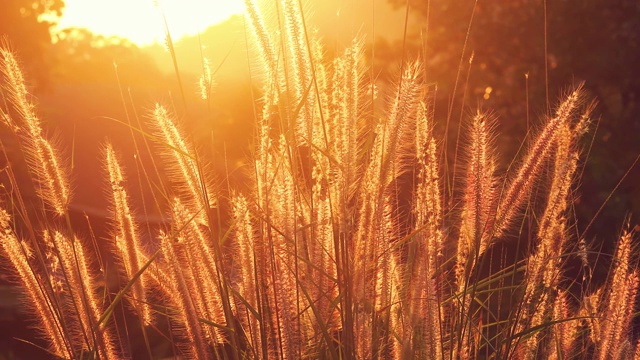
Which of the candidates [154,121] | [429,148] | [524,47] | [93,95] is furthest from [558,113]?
[93,95]

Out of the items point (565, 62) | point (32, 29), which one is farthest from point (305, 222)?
point (32, 29)

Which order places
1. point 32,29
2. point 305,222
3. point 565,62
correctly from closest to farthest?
1. point 305,222
2. point 565,62
3. point 32,29

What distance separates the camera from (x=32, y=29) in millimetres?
7949

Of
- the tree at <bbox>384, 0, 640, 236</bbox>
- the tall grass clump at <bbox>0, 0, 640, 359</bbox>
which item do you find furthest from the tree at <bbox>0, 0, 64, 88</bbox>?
the tall grass clump at <bbox>0, 0, 640, 359</bbox>

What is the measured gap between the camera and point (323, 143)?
1628 millimetres

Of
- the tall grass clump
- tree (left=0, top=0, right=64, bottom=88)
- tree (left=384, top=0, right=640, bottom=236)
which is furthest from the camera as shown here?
tree (left=0, top=0, right=64, bottom=88)

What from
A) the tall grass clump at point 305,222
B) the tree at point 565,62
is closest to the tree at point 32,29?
the tree at point 565,62

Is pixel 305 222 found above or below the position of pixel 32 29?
below

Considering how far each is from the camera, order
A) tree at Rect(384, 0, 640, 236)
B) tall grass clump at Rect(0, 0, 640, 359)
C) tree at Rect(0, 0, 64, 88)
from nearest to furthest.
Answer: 1. tall grass clump at Rect(0, 0, 640, 359)
2. tree at Rect(384, 0, 640, 236)
3. tree at Rect(0, 0, 64, 88)

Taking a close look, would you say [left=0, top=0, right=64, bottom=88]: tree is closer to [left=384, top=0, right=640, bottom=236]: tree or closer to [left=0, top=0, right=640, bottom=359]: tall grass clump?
[left=384, top=0, right=640, bottom=236]: tree

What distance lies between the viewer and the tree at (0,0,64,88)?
24.1 feet

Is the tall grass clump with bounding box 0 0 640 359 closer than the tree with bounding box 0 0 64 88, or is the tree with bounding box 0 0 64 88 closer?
the tall grass clump with bounding box 0 0 640 359

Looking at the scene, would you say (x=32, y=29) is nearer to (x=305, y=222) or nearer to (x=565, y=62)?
(x=565, y=62)

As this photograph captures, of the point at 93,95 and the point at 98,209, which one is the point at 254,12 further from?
the point at 93,95
